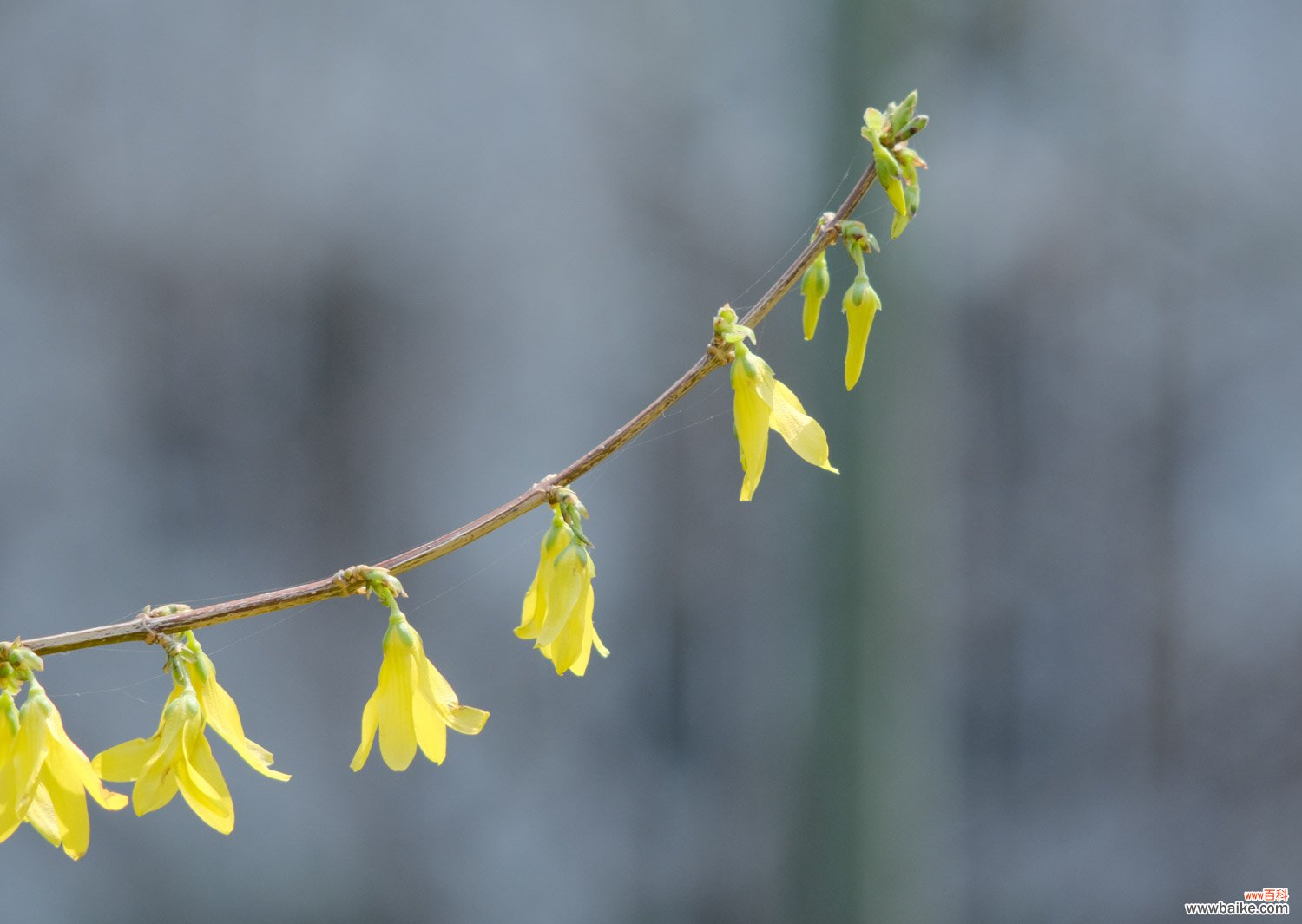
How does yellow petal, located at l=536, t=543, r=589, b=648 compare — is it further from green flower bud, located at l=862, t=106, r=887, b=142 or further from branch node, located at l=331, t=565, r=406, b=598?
green flower bud, located at l=862, t=106, r=887, b=142

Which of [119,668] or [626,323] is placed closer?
[119,668]

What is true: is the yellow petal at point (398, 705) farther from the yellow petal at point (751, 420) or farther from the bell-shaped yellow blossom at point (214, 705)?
the yellow petal at point (751, 420)

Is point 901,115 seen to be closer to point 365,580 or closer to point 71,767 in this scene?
point 365,580

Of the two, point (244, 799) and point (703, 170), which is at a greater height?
point (703, 170)

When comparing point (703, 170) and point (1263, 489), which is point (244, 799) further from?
point (1263, 489)

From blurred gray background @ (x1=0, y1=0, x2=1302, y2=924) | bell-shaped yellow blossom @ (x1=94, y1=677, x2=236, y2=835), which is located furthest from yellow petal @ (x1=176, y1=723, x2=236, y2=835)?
blurred gray background @ (x1=0, y1=0, x2=1302, y2=924)

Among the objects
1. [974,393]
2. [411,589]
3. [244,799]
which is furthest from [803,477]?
[244,799]

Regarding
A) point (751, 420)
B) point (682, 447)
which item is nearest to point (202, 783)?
point (751, 420)
